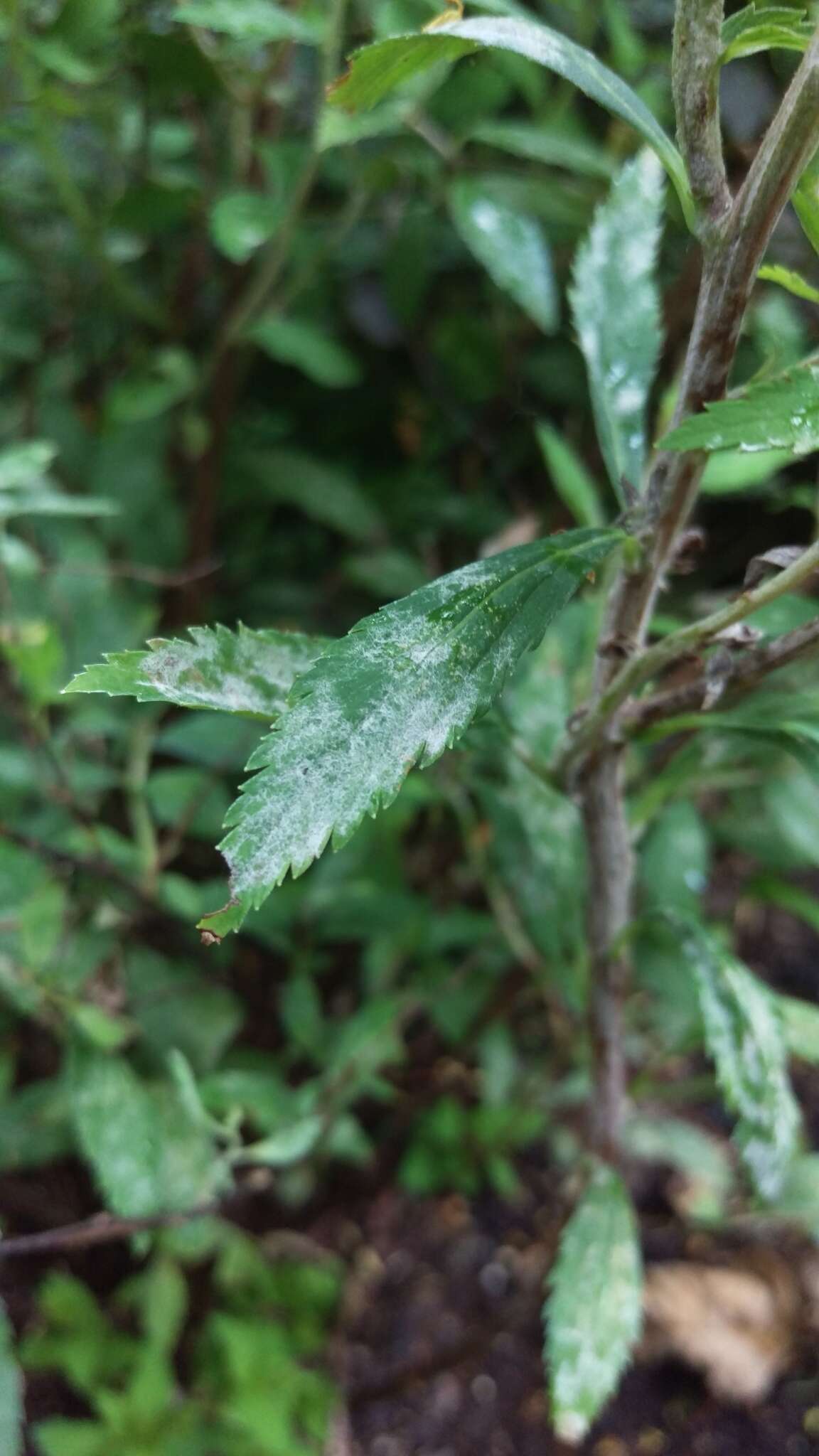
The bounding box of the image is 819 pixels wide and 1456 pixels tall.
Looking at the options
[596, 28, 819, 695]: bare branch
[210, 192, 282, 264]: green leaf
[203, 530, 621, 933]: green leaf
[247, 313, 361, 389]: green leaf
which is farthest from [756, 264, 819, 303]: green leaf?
[247, 313, 361, 389]: green leaf

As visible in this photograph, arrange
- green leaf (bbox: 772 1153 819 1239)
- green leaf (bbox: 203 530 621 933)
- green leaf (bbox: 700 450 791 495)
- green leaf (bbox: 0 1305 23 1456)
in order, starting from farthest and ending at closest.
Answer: green leaf (bbox: 772 1153 819 1239) < green leaf (bbox: 700 450 791 495) < green leaf (bbox: 0 1305 23 1456) < green leaf (bbox: 203 530 621 933)

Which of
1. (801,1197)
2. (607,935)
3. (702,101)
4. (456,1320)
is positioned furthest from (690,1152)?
(702,101)

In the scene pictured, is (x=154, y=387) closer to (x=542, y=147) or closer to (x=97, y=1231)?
(x=542, y=147)

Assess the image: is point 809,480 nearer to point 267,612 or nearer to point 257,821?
point 267,612

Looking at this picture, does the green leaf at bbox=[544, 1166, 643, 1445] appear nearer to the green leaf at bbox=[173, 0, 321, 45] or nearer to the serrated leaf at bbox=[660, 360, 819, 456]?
the serrated leaf at bbox=[660, 360, 819, 456]

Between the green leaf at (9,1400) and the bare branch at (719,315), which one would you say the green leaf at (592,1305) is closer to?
the green leaf at (9,1400)

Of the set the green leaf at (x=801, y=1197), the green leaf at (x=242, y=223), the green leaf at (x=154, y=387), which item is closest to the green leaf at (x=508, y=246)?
the green leaf at (x=242, y=223)
